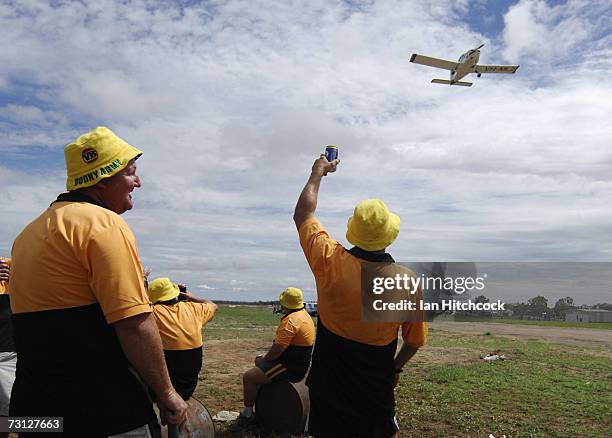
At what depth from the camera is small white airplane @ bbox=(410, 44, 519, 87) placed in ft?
99.7

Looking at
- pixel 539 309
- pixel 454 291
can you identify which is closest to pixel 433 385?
pixel 539 309

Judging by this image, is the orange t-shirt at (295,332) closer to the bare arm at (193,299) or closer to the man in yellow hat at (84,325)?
the bare arm at (193,299)

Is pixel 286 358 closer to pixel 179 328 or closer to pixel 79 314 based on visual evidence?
pixel 179 328

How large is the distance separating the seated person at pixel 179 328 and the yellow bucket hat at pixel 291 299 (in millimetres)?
1633

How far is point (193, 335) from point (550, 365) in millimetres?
10818

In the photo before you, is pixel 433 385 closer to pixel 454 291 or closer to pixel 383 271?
pixel 454 291

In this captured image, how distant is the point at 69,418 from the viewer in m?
2.48

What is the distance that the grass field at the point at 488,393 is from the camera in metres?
7.57

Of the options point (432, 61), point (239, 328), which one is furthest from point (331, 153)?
point (432, 61)

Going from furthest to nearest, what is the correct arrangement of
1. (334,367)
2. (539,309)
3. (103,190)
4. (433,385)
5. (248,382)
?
(433,385) → (539,309) → (248,382) → (334,367) → (103,190)

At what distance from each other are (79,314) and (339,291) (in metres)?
1.58

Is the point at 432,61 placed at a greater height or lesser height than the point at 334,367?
greater

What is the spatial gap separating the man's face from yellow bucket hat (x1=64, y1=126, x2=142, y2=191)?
5 cm

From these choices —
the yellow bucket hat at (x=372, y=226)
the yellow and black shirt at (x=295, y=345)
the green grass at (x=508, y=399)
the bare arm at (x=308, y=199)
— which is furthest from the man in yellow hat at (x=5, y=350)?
the green grass at (x=508, y=399)
